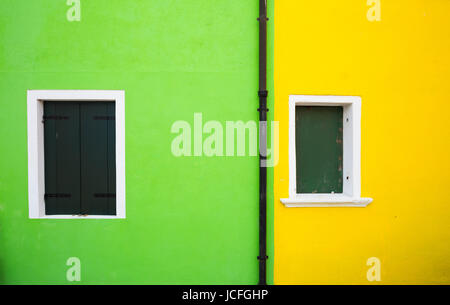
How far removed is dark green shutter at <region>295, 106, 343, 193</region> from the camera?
8.79 feet

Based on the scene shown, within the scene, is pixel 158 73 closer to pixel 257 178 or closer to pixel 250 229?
pixel 257 178

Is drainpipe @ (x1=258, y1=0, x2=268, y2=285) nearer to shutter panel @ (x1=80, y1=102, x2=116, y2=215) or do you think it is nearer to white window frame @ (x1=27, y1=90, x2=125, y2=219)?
white window frame @ (x1=27, y1=90, x2=125, y2=219)

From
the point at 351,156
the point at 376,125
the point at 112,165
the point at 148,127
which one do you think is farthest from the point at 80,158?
the point at 376,125

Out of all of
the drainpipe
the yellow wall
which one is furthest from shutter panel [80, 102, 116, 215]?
the yellow wall

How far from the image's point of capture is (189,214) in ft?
8.44

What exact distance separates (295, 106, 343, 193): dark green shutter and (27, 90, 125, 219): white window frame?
2113mm

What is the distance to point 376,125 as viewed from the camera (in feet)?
8.41

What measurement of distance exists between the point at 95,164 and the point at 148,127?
81 cm

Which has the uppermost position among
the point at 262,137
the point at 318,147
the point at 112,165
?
the point at 262,137

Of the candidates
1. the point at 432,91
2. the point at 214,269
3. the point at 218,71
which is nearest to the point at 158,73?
the point at 218,71

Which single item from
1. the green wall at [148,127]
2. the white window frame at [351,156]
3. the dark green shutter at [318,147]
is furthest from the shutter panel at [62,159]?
the dark green shutter at [318,147]

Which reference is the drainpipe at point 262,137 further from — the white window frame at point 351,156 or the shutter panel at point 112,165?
the shutter panel at point 112,165

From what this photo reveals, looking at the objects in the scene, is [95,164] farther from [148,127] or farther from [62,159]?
[148,127]

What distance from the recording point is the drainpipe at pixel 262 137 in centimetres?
249
